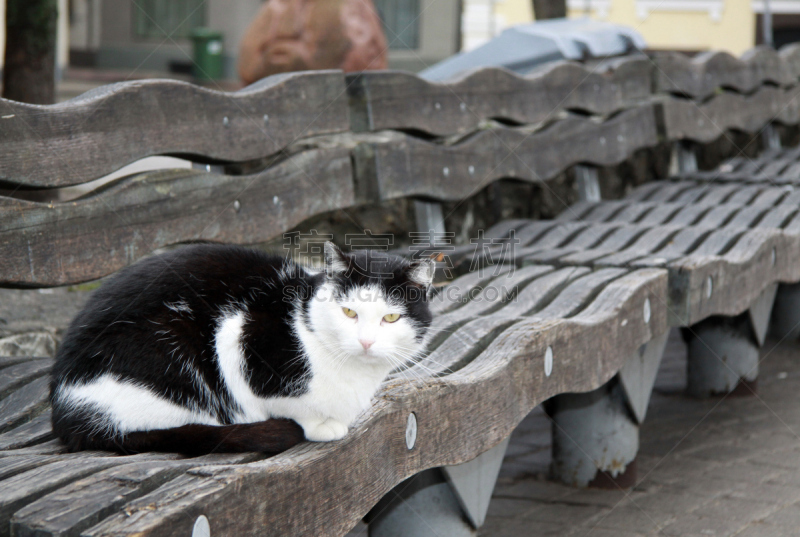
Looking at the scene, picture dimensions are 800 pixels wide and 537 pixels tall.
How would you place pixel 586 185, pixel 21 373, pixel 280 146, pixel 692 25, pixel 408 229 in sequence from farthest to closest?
pixel 692 25 → pixel 586 185 → pixel 408 229 → pixel 280 146 → pixel 21 373

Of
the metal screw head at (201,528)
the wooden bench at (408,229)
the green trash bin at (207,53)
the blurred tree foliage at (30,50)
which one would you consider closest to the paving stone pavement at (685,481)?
the wooden bench at (408,229)

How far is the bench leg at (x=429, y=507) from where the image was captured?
7.43 feet

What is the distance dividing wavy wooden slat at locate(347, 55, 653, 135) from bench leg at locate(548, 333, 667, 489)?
138 cm

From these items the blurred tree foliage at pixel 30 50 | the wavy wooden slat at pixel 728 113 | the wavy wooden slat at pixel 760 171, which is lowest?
the wavy wooden slat at pixel 760 171

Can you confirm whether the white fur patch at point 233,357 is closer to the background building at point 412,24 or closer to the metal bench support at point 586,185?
the metal bench support at point 586,185

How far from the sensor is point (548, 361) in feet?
7.70

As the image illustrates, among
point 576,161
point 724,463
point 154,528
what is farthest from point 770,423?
point 154,528

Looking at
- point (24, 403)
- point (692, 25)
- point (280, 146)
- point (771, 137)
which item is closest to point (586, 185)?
point (280, 146)

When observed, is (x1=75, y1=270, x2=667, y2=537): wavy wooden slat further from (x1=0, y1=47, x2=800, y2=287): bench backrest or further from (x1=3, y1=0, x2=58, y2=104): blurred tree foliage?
(x1=3, y1=0, x2=58, y2=104): blurred tree foliage

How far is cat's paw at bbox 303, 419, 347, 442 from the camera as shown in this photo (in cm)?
163

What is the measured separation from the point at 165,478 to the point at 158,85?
5.14ft

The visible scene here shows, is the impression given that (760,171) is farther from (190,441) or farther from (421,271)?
(190,441)

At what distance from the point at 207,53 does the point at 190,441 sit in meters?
11.8

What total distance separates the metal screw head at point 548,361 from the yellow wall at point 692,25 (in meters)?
13.9
